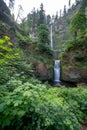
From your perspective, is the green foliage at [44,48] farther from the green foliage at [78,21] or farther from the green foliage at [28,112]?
the green foliage at [28,112]

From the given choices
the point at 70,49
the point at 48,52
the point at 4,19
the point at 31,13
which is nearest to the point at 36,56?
the point at 48,52

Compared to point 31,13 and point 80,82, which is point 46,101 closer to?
point 80,82

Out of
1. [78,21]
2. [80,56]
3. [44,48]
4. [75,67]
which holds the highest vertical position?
[78,21]

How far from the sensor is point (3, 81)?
3.80 metres

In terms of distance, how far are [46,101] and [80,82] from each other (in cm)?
1762

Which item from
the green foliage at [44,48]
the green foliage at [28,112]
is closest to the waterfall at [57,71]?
the green foliage at [44,48]

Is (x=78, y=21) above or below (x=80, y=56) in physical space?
above

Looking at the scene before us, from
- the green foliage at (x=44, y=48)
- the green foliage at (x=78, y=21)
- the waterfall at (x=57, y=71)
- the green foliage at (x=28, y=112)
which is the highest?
the green foliage at (x=78, y=21)

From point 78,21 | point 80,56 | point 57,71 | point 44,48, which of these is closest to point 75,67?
point 80,56

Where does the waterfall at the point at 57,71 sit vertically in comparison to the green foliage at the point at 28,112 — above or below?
below

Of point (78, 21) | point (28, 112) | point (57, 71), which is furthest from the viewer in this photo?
point (78, 21)

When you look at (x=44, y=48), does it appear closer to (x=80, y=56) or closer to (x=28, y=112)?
(x=80, y=56)

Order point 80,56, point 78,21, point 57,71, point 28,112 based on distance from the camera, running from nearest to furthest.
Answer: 1. point 28,112
2. point 80,56
3. point 57,71
4. point 78,21

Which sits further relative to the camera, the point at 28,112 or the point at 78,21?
the point at 78,21
